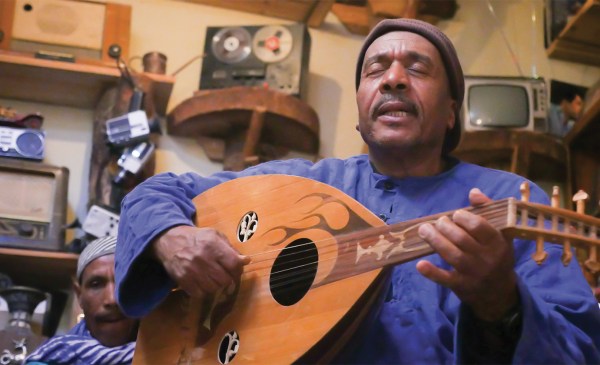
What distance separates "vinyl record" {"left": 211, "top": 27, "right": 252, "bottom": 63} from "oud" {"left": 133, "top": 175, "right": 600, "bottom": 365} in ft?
5.30

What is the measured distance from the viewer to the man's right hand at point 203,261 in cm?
144

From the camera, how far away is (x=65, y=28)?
3152 millimetres

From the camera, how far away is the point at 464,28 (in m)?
3.66

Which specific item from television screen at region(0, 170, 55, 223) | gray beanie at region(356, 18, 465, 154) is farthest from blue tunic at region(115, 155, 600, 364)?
television screen at region(0, 170, 55, 223)

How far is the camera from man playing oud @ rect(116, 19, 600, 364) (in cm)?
115

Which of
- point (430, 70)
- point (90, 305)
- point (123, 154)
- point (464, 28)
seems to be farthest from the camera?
point (464, 28)

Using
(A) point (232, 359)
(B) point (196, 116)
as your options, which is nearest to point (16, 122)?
(B) point (196, 116)

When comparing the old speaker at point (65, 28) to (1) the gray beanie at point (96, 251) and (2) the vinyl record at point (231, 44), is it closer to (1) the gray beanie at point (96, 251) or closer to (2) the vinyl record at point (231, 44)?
(2) the vinyl record at point (231, 44)

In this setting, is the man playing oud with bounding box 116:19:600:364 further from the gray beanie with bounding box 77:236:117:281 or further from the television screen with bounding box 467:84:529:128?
the television screen with bounding box 467:84:529:128

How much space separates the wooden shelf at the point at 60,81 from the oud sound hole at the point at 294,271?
1728 millimetres

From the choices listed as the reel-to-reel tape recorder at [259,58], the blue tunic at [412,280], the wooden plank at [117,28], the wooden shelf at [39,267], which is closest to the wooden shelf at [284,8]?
the reel-to-reel tape recorder at [259,58]

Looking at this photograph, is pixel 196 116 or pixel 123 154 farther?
pixel 196 116

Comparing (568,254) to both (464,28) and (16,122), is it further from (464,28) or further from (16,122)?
(464,28)

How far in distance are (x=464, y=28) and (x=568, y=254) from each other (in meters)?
2.68
